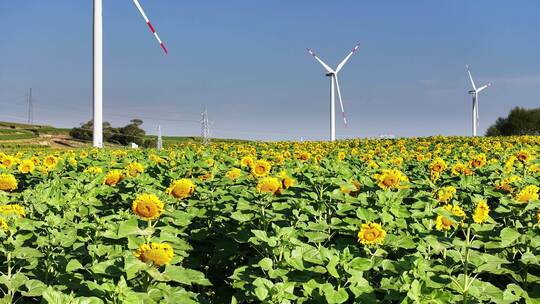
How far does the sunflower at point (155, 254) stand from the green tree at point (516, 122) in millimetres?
65925

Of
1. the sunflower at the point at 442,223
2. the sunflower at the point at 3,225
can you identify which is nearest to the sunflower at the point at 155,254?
the sunflower at the point at 3,225

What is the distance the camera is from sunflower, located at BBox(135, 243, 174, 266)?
326 cm

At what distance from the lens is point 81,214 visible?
4.79 m

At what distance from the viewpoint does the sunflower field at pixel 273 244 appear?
3137 millimetres

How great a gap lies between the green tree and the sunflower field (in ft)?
209

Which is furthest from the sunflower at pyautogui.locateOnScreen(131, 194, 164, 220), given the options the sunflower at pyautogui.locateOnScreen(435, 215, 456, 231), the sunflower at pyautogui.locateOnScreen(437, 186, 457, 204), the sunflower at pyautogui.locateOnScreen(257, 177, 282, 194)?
the sunflower at pyautogui.locateOnScreen(437, 186, 457, 204)

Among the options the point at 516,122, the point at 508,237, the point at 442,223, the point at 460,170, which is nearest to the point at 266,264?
the point at 442,223

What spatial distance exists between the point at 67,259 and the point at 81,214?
0.96 m

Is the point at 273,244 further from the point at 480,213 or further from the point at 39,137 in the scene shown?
the point at 39,137

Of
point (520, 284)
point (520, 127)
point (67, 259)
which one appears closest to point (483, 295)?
point (520, 284)

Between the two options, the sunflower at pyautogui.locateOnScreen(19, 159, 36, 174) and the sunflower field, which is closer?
the sunflower field

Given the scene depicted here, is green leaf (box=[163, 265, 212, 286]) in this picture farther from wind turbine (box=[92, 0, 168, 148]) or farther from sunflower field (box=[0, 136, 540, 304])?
wind turbine (box=[92, 0, 168, 148])

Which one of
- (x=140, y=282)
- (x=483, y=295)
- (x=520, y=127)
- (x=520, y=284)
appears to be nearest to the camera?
(x=483, y=295)

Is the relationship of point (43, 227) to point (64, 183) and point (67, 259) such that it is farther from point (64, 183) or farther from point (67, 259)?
point (64, 183)
